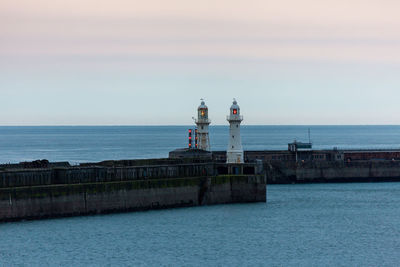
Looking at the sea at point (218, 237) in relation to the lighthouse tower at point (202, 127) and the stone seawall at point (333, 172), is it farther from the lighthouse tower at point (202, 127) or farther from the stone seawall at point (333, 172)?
the stone seawall at point (333, 172)

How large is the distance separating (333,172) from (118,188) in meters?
47.5

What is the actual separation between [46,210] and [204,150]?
34854 millimetres

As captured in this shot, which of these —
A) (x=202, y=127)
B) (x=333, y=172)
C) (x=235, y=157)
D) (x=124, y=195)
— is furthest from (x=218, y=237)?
(x=333, y=172)

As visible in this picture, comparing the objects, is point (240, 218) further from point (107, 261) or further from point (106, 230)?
point (107, 261)

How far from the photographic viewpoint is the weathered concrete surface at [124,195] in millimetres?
67500

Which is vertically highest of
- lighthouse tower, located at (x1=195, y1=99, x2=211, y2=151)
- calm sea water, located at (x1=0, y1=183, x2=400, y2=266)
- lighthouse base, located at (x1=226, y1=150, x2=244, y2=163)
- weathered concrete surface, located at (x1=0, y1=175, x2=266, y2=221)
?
lighthouse tower, located at (x1=195, y1=99, x2=211, y2=151)

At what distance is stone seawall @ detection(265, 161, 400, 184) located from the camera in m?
112

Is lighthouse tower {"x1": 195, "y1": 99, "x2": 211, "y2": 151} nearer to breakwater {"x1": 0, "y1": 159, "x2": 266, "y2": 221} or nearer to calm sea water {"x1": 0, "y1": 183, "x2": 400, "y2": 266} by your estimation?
breakwater {"x1": 0, "y1": 159, "x2": 266, "y2": 221}

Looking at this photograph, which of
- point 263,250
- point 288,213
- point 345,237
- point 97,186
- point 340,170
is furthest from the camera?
point 340,170

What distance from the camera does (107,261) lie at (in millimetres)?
55844

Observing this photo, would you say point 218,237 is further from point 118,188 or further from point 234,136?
point 234,136

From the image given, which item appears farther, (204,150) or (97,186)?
(204,150)

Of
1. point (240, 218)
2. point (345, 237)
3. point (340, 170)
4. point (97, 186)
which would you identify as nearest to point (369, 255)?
point (345, 237)

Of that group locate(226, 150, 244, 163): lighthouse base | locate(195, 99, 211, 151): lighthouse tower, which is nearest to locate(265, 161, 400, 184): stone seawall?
locate(195, 99, 211, 151): lighthouse tower
